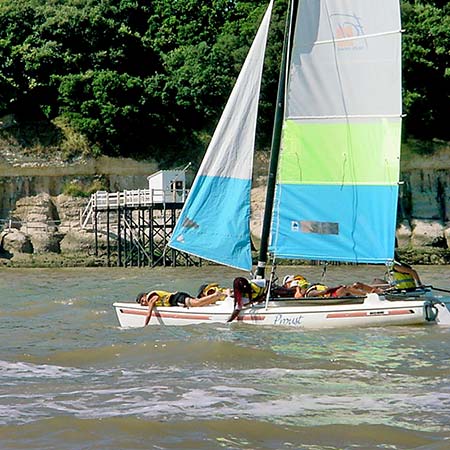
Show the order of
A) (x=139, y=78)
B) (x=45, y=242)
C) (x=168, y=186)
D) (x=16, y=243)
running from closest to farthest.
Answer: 1. (x=168, y=186)
2. (x=16, y=243)
3. (x=45, y=242)
4. (x=139, y=78)

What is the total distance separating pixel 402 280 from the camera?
63.3 feet

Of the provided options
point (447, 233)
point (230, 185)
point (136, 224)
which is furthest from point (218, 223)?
point (447, 233)

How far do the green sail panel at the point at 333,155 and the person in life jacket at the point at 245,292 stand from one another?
2.05m

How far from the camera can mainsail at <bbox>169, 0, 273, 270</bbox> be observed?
19.7 meters

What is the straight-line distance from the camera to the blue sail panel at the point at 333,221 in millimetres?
19328

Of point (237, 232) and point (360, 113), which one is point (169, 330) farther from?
point (360, 113)

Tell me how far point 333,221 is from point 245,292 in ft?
7.02

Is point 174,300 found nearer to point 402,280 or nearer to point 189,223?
point 189,223

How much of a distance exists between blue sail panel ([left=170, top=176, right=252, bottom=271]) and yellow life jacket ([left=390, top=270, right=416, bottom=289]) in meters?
2.74

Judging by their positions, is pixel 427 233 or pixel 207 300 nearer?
pixel 207 300

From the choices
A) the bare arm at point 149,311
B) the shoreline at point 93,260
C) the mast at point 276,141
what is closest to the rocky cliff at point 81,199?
the shoreline at point 93,260

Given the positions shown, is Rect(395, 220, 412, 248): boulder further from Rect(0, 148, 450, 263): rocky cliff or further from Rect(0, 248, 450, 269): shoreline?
Rect(0, 248, 450, 269): shoreline

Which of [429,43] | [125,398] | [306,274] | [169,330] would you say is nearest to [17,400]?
[125,398]

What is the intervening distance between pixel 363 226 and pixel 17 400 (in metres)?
8.70
